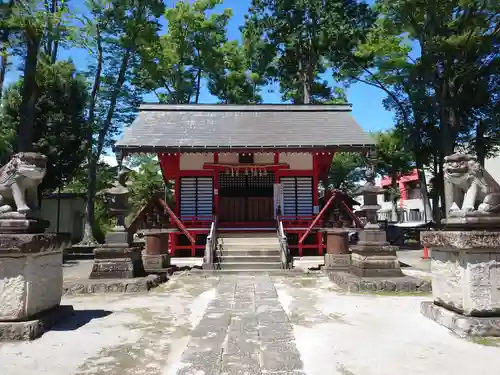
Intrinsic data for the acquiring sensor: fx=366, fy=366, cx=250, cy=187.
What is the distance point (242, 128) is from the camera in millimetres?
16953

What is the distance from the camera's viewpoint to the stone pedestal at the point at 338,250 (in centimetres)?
1124

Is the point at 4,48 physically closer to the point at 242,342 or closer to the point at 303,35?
the point at 242,342

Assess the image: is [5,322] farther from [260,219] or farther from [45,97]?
[45,97]

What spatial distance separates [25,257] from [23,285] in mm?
359

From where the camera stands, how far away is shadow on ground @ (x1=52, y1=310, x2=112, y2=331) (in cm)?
528

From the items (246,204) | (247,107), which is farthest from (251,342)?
(247,107)

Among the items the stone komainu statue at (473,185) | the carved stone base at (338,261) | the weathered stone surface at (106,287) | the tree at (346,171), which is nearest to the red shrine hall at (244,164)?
the carved stone base at (338,261)

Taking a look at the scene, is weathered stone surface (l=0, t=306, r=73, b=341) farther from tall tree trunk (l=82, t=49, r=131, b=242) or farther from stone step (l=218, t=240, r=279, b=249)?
tall tree trunk (l=82, t=49, r=131, b=242)

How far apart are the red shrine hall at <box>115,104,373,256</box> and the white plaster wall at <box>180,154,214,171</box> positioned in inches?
1.8

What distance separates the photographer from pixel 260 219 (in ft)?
55.4

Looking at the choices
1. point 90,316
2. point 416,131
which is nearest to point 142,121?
point 90,316

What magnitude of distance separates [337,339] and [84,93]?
19120mm

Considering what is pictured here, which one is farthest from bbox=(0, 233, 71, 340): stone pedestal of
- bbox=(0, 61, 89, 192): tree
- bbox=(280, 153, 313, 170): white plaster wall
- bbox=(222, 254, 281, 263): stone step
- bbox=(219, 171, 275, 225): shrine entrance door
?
bbox=(0, 61, 89, 192): tree

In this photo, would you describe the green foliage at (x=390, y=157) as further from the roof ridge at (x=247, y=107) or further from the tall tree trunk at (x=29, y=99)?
the tall tree trunk at (x=29, y=99)
